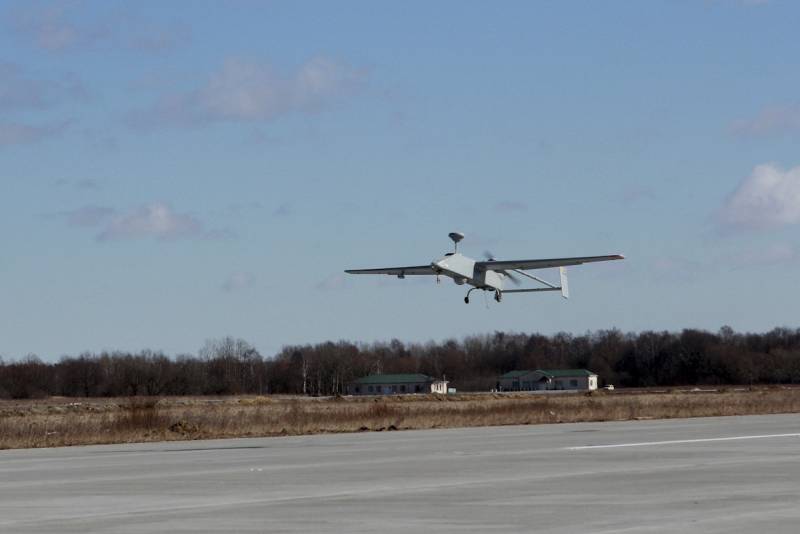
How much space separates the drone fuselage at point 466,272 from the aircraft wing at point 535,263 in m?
0.29

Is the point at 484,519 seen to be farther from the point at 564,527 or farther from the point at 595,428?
the point at 595,428

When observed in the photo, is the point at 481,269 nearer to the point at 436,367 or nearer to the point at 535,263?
the point at 535,263

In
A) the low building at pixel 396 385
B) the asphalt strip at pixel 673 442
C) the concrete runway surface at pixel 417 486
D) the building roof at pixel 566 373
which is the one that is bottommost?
the concrete runway surface at pixel 417 486

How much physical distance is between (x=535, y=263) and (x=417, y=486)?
4301 cm

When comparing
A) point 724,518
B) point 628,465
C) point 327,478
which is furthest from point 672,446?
point 724,518

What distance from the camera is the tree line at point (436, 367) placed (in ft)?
518

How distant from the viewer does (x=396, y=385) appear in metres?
167

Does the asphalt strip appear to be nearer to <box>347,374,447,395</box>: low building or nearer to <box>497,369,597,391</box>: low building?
<box>497,369,597,391</box>: low building

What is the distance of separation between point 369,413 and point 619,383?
123736 millimetres

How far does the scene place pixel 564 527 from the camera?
13734mm

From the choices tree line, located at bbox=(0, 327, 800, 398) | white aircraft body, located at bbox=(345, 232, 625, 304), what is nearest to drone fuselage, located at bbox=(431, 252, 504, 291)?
white aircraft body, located at bbox=(345, 232, 625, 304)

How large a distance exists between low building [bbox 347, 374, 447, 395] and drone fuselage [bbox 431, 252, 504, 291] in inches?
4078

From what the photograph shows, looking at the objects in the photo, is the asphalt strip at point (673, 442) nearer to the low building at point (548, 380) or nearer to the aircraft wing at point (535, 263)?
the aircraft wing at point (535, 263)

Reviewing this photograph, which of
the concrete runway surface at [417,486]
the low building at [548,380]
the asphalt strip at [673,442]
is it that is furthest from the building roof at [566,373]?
the concrete runway surface at [417,486]
